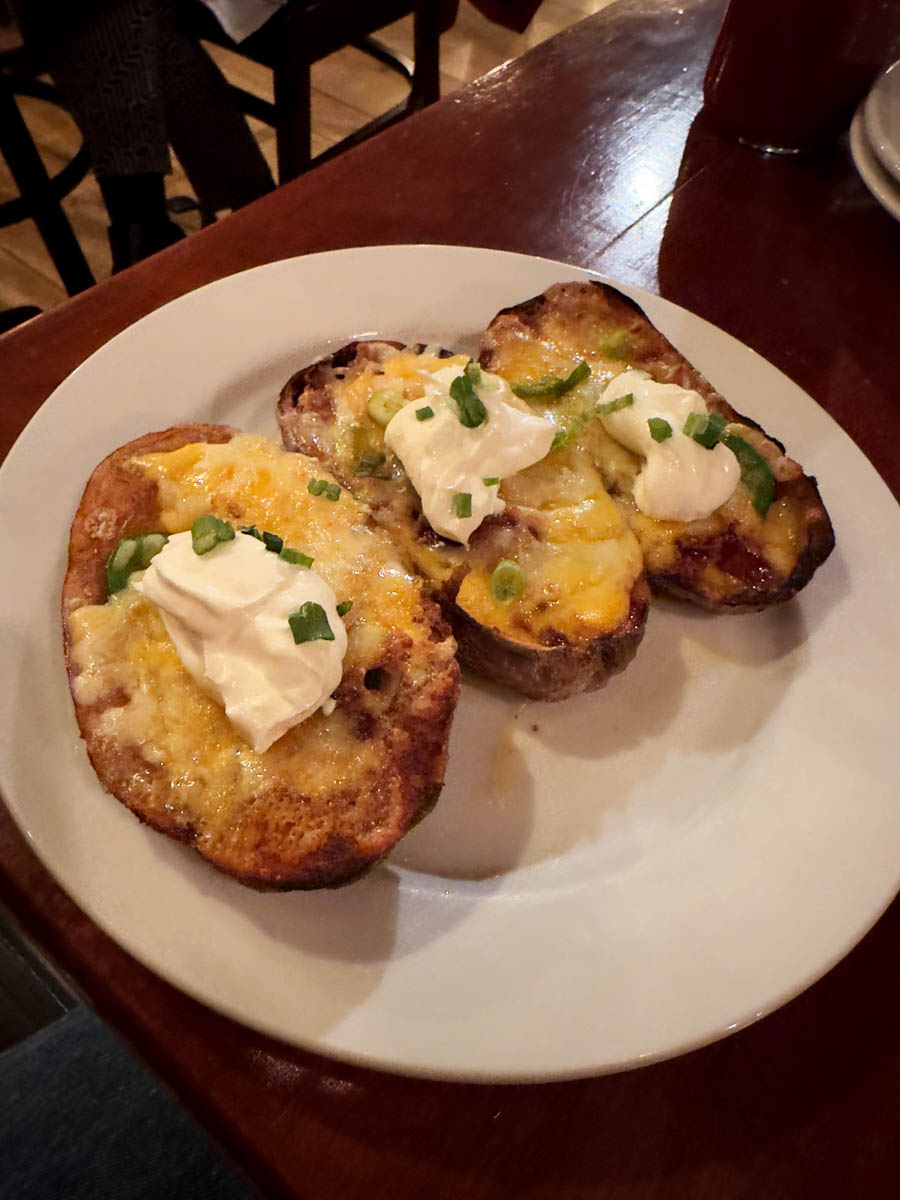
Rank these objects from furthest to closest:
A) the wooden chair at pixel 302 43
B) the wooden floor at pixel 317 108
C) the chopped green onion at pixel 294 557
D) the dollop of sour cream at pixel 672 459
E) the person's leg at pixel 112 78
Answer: the wooden floor at pixel 317 108
the wooden chair at pixel 302 43
the person's leg at pixel 112 78
the dollop of sour cream at pixel 672 459
the chopped green onion at pixel 294 557

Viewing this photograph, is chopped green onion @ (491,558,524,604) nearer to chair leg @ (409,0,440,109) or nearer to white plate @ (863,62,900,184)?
white plate @ (863,62,900,184)

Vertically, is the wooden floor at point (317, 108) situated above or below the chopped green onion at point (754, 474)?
below

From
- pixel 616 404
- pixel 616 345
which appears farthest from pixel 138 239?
pixel 616 404

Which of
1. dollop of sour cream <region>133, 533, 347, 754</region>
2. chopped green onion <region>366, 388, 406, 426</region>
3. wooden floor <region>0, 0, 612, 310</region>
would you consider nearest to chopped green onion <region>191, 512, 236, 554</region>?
dollop of sour cream <region>133, 533, 347, 754</region>

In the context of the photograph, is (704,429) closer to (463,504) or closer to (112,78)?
(463,504)

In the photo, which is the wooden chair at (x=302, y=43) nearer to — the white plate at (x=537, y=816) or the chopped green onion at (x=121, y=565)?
the white plate at (x=537, y=816)

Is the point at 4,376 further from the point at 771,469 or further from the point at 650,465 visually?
the point at 771,469

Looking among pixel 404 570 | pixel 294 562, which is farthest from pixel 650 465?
pixel 294 562

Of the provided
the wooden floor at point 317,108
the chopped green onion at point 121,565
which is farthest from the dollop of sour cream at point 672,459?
the wooden floor at point 317,108
